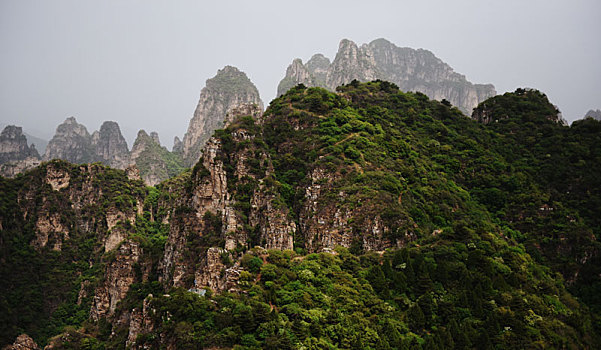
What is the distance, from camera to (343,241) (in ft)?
132

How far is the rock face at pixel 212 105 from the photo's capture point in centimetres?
16150

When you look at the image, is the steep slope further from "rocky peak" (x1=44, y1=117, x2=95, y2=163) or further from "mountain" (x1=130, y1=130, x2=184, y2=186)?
"rocky peak" (x1=44, y1=117, x2=95, y2=163)

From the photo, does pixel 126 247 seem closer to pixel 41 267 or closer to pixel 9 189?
pixel 41 267

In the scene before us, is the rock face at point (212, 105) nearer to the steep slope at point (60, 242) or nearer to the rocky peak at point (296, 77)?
the rocky peak at point (296, 77)

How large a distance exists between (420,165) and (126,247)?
144 feet

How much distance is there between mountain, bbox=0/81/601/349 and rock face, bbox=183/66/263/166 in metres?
85.2

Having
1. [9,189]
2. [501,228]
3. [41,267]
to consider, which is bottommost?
[41,267]

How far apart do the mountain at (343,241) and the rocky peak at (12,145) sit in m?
90.6

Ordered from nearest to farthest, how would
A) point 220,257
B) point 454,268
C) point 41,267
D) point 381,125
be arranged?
point 454,268, point 220,257, point 381,125, point 41,267

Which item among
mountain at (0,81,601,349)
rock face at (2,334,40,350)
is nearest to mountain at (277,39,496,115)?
mountain at (0,81,601,349)

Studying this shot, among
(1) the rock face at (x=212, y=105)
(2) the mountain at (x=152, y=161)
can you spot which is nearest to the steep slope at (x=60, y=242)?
(2) the mountain at (x=152, y=161)

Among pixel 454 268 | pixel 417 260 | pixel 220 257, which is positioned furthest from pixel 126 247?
pixel 454 268

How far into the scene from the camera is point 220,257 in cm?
3712

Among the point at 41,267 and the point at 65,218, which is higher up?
the point at 65,218
